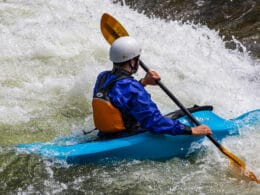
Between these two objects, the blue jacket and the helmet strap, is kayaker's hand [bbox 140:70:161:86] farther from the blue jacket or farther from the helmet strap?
the blue jacket

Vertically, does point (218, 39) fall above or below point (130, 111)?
below

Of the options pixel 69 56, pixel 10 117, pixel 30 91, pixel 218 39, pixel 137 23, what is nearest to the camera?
pixel 10 117

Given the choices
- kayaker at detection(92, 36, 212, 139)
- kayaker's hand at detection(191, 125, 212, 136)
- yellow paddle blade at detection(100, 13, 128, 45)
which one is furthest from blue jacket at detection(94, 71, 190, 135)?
yellow paddle blade at detection(100, 13, 128, 45)

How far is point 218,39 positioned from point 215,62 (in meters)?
0.97

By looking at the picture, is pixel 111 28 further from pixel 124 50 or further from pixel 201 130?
pixel 201 130

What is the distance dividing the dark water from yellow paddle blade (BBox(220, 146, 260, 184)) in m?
3.42

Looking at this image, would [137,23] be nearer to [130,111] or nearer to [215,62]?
[215,62]

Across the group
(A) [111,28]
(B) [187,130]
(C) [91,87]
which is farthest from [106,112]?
(C) [91,87]

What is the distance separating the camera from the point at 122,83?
425 cm

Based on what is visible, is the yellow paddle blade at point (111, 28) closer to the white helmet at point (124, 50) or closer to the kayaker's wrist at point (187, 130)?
the white helmet at point (124, 50)

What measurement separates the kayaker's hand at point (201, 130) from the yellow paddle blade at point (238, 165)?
240 mm

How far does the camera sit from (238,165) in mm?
4609

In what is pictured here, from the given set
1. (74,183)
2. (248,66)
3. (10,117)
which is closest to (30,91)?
(10,117)

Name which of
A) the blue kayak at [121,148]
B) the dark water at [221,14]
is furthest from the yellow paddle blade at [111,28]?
the dark water at [221,14]
